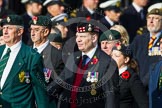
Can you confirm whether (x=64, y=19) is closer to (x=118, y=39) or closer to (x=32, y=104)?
(x=118, y=39)

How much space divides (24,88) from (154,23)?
13.0ft

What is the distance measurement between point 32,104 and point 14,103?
0.85 ft

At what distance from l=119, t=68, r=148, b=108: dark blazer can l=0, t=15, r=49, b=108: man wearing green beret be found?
1.29 meters

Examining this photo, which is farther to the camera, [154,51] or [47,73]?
[154,51]

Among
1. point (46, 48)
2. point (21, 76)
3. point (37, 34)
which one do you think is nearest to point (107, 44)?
point (46, 48)

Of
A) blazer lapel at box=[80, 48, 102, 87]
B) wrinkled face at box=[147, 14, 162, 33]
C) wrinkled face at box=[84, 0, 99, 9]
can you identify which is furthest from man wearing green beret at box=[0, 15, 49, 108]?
wrinkled face at box=[84, 0, 99, 9]

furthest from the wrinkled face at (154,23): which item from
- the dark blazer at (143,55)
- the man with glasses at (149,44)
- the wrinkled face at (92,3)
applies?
the wrinkled face at (92,3)

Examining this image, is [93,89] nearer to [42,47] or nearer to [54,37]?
[42,47]

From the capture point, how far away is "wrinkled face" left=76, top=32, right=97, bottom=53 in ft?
35.7

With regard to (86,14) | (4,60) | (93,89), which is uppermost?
(86,14)

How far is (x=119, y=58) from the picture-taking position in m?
11.7

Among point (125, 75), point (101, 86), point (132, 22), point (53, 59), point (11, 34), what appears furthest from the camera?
point (132, 22)

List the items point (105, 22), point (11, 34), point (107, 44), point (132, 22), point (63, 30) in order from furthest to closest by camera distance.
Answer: point (132, 22) < point (105, 22) < point (63, 30) < point (107, 44) < point (11, 34)

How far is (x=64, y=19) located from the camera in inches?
593
